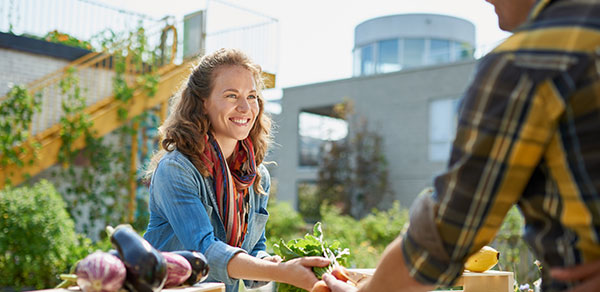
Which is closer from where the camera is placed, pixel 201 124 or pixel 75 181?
pixel 201 124

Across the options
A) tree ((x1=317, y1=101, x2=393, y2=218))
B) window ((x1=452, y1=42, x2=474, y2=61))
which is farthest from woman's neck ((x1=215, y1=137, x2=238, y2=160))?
window ((x1=452, y1=42, x2=474, y2=61))

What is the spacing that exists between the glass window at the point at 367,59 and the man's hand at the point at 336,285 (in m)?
22.1

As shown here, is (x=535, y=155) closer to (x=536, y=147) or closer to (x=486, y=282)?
(x=536, y=147)

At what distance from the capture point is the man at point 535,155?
1.00m

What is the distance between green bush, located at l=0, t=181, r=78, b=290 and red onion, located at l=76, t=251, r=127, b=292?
554cm

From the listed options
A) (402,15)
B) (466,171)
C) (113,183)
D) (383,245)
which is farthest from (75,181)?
(402,15)

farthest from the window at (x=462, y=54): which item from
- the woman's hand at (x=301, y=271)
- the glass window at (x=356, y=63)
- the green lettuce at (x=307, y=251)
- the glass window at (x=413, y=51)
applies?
the woman's hand at (x=301, y=271)

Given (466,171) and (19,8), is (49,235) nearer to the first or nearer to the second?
(19,8)

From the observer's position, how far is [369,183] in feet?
60.8

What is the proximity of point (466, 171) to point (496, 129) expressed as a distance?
0.10 metres

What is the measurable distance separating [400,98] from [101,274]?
18.2 meters

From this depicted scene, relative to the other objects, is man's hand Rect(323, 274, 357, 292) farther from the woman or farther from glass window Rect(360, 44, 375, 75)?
glass window Rect(360, 44, 375, 75)

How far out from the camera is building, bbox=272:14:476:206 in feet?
59.1

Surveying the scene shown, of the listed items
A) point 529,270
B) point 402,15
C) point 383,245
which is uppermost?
point 402,15
